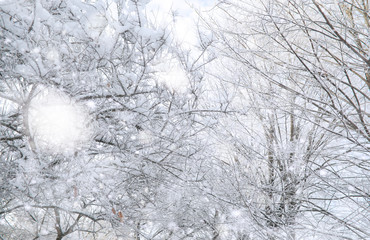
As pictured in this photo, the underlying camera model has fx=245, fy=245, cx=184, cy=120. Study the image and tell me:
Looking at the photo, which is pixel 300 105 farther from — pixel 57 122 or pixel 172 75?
pixel 57 122

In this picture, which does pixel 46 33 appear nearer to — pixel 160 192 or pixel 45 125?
pixel 45 125

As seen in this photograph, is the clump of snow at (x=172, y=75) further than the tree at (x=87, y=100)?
Yes

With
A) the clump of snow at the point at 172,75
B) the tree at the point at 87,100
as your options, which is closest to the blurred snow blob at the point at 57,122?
the tree at the point at 87,100

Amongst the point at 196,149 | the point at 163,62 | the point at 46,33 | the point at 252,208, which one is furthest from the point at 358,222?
the point at 46,33

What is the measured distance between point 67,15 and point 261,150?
3.09 metres

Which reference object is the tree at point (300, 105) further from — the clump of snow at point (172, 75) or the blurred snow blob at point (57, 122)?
the blurred snow blob at point (57, 122)

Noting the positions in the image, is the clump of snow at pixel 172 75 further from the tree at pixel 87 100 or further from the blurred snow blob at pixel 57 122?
the blurred snow blob at pixel 57 122

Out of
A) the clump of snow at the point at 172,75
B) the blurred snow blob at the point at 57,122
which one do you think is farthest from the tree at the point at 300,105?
the blurred snow blob at the point at 57,122

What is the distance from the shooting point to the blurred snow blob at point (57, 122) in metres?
2.88

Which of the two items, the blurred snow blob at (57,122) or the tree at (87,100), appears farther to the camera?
the blurred snow blob at (57,122)

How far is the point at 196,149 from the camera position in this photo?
11.9 ft

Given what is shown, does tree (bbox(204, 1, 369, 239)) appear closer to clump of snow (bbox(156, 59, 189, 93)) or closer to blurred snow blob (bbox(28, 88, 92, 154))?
clump of snow (bbox(156, 59, 189, 93))

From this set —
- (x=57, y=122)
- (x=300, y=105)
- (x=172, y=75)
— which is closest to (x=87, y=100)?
(x=57, y=122)

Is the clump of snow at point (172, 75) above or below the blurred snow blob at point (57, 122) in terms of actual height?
above
